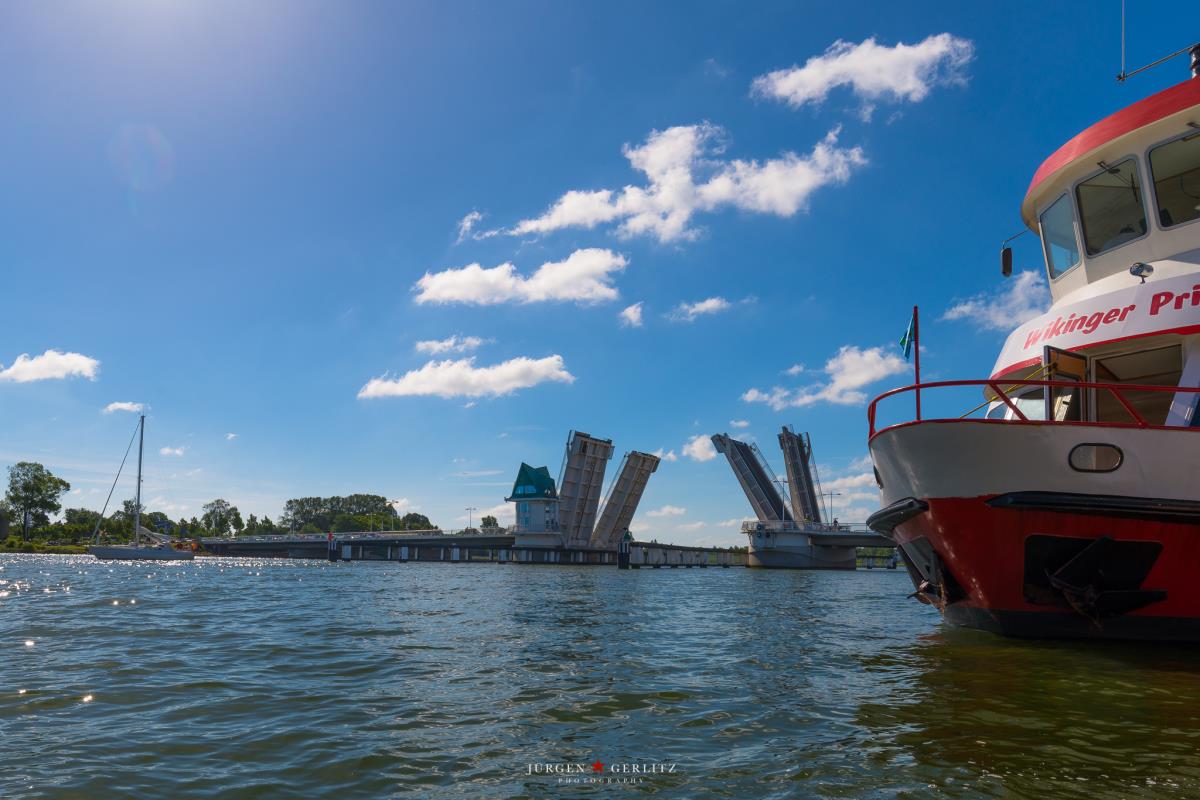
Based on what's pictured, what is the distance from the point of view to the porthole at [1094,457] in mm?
9492

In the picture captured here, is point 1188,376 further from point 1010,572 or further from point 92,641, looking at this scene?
point 92,641

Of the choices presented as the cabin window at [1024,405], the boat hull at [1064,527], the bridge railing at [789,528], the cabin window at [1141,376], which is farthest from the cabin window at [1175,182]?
the bridge railing at [789,528]

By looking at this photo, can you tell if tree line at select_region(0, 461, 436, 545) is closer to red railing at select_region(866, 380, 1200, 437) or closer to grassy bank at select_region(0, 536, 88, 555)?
grassy bank at select_region(0, 536, 88, 555)

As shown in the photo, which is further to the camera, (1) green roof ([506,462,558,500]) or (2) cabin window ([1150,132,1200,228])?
(1) green roof ([506,462,558,500])

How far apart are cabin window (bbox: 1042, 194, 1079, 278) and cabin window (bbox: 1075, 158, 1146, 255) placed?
260 millimetres

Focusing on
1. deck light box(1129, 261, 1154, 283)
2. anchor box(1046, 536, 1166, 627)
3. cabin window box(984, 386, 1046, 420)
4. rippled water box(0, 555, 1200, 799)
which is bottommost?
rippled water box(0, 555, 1200, 799)

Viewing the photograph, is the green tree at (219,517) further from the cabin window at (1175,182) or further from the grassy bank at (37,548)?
the cabin window at (1175,182)

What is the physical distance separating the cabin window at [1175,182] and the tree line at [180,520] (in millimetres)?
124651

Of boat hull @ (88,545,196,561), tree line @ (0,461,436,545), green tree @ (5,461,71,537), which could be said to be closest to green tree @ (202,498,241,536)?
tree line @ (0,461,436,545)

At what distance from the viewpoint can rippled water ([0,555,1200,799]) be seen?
4945 mm

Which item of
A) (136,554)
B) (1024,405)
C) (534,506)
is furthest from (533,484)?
(1024,405)

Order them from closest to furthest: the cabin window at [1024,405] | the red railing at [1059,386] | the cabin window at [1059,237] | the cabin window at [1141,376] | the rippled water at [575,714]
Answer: the rippled water at [575,714] → the red railing at [1059,386] → the cabin window at [1141,376] → the cabin window at [1024,405] → the cabin window at [1059,237]

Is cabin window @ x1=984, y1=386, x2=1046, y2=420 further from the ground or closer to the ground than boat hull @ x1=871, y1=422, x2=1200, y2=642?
further from the ground

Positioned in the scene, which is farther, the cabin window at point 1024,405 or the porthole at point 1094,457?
the cabin window at point 1024,405
